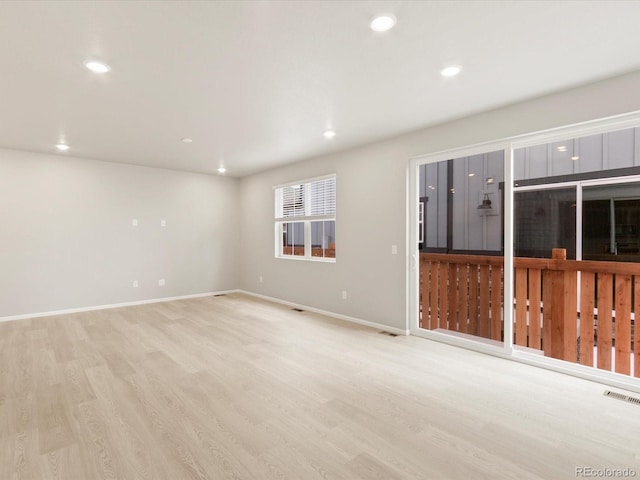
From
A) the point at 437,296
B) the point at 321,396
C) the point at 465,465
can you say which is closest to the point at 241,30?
the point at 321,396

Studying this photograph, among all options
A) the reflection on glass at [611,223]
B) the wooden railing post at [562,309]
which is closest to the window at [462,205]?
the wooden railing post at [562,309]

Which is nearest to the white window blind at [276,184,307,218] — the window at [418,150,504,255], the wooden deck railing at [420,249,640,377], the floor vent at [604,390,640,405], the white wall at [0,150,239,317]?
the white wall at [0,150,239,317]

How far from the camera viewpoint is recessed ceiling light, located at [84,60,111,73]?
8.09ft

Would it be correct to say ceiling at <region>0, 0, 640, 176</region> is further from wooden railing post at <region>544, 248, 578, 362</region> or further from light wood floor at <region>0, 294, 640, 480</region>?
light wood floor at <region>0, 294, 640, 480</region>

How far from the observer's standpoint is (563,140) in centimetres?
312

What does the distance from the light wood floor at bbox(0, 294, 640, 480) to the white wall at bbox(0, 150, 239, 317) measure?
5.32 ft

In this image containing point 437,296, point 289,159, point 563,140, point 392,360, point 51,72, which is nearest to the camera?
point 51,72

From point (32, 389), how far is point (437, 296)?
4.29 meters

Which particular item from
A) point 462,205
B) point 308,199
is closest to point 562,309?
point 462,205

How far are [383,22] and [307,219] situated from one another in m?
3.93

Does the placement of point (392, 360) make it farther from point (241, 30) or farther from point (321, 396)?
point (241, 30)

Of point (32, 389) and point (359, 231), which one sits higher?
point (359, 231)

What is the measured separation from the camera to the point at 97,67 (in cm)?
252

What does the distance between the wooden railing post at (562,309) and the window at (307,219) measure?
9.53ft
